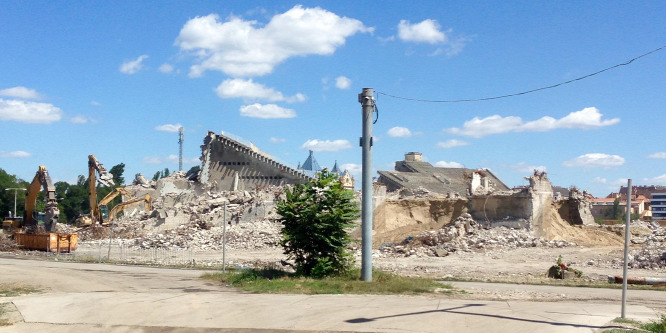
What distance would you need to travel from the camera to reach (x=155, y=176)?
112 m

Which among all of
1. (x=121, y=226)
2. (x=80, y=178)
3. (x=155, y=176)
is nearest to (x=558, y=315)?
(x=121, y=226)

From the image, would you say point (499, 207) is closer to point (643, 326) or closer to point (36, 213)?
point (643, 326)

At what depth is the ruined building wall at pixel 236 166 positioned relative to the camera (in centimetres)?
6191

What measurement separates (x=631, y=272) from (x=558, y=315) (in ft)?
52.5

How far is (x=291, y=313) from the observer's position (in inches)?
482

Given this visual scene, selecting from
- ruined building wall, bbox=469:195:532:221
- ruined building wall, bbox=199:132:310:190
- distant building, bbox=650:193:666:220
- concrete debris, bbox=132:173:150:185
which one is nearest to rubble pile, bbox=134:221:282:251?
ruined building wall, bbox=469:195:532:221

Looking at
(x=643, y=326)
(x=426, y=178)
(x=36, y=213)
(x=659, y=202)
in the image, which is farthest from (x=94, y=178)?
(x=659, y=202)

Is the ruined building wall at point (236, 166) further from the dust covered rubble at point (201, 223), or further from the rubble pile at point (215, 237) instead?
the rubble pile at point (215, 237)

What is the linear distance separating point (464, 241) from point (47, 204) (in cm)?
2589

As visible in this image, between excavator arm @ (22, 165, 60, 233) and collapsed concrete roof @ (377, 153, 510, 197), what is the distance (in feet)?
96.6

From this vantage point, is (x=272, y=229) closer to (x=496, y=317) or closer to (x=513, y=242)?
(x=513, y=242)

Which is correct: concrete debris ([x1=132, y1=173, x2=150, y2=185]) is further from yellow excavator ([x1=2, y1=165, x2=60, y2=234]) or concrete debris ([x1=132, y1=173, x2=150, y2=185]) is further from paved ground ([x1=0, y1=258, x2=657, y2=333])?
paved ground ([x1=0, y1=258, x2=657, y2=333])

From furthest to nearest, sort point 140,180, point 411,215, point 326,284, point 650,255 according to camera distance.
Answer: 1. point 140,180
2. point 411,215
3. point 650,255
4. point 326,284

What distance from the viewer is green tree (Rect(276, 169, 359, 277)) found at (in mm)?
18250
